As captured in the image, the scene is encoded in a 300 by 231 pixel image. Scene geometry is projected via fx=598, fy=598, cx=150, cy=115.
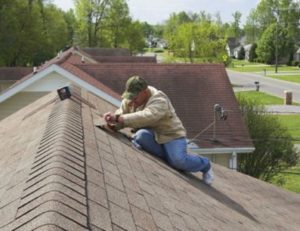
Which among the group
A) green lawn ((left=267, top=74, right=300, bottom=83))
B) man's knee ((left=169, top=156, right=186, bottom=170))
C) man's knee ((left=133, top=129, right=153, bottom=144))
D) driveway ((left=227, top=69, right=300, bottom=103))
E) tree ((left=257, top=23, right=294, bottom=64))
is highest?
man's knee ((left=133, top=129, right=153, bottom=144))

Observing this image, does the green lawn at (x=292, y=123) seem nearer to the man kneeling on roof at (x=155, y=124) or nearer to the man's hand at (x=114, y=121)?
the man kneeling on roof at (x=155, y=124)

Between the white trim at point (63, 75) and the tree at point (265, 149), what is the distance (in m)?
7.83

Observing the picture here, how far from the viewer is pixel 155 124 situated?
616 cm

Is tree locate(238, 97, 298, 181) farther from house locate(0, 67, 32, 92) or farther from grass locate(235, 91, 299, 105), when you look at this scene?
grass locate(235, 91, 299, 105)

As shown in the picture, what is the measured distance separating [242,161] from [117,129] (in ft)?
47.8

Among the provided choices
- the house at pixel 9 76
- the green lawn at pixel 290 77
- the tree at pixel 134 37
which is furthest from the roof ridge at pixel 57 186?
the green lawn at pixel 290 77

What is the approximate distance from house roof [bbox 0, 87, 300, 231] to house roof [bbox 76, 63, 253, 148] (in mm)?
8703

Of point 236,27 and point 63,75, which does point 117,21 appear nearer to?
point 63,75

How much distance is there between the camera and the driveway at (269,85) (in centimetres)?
5514

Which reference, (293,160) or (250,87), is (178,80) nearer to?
(293,160)

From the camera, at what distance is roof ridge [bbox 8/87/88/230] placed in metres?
2.85

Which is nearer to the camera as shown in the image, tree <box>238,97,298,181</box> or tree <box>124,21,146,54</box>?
tree <box>238,97,298,181</box>

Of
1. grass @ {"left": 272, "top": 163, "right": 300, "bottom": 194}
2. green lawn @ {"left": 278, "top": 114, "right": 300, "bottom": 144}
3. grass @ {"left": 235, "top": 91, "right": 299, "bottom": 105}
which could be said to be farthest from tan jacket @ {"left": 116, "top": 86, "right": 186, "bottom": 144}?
grass @ {"left": 235, "top": 91, "right": 299, "bottom": 105}

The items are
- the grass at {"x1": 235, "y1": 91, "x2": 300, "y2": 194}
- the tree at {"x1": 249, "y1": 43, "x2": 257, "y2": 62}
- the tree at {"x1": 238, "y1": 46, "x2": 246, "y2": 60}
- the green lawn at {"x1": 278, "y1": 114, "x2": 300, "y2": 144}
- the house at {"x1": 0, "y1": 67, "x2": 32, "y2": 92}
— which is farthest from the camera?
the tree at {"x1": 238, "y1": 46, "x2": 246, "y2": 60}
